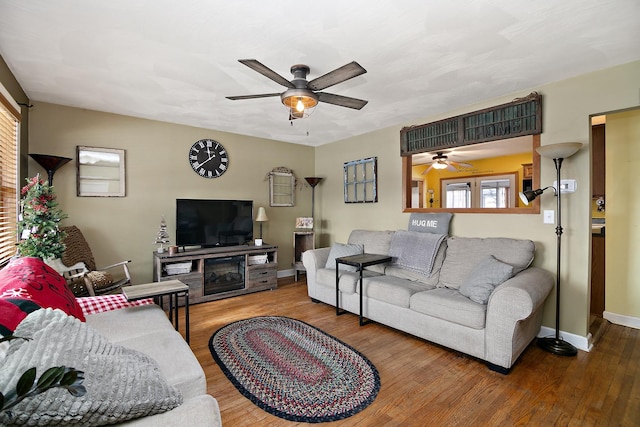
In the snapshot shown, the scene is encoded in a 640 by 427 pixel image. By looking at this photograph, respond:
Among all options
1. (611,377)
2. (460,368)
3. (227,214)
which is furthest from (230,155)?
(611,377)

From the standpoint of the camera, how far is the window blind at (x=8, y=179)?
2.56 m

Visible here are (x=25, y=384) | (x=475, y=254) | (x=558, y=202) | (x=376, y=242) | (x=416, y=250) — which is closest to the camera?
(x=25, y=384)

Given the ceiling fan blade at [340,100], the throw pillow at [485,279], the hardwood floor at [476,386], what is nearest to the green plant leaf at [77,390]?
the hardwood floor at [476,386]

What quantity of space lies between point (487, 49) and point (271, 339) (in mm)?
3007

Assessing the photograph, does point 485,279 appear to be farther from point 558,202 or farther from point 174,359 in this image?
point 174,359

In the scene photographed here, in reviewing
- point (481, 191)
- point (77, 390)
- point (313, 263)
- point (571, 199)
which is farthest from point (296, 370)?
point (481, 191)

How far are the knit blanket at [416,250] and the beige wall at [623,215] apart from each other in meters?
1.83

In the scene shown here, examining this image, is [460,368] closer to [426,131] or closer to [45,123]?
[426,131]

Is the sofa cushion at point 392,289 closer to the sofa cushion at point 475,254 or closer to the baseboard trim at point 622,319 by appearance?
the sofa cushion at point 475,254

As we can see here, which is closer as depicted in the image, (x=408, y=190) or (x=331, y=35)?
(x=331, y=35)

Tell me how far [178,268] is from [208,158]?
1.67 meters

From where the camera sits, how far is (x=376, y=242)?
3980 mm

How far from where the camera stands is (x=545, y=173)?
295 centimetres

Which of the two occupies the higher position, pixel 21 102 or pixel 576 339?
pixel 21 102
